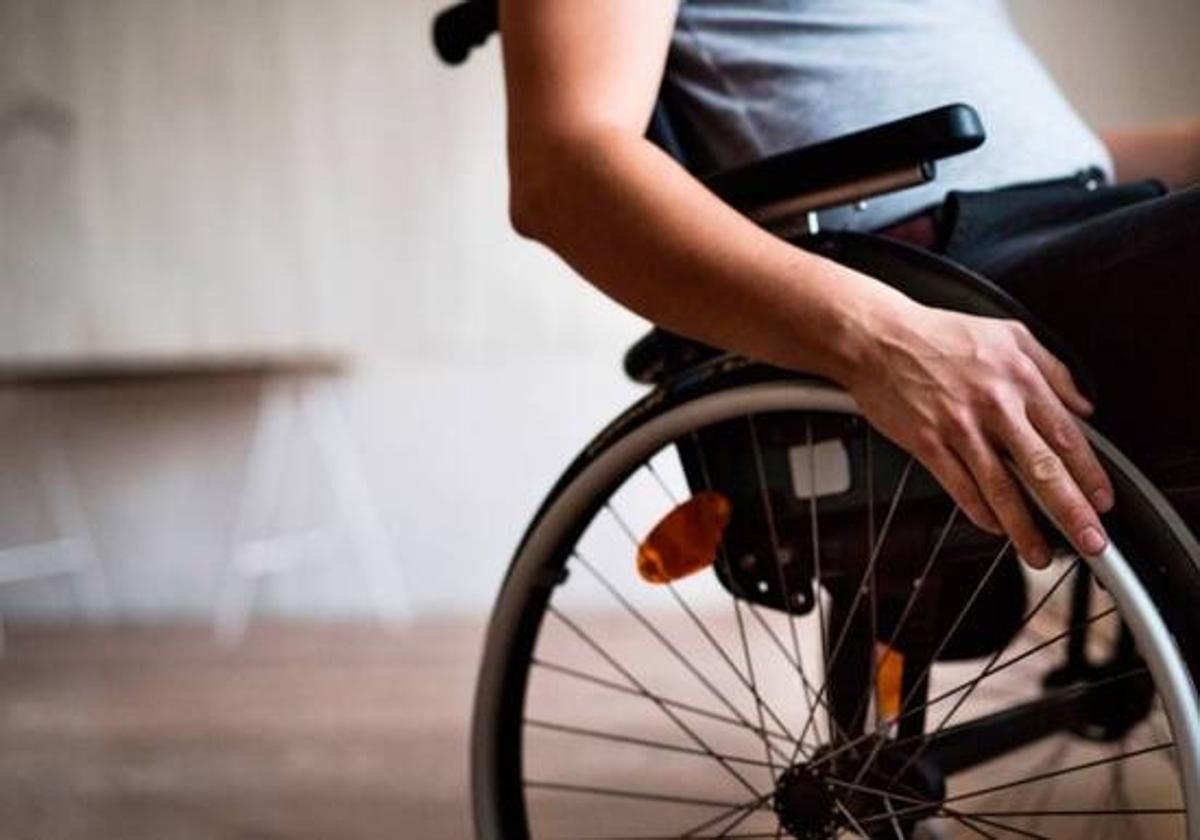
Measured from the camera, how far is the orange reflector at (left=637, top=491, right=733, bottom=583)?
0.88m

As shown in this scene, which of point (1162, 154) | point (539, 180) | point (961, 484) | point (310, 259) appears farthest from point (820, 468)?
point (310, 259)

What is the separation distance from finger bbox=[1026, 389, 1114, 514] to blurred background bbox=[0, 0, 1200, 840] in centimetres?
229

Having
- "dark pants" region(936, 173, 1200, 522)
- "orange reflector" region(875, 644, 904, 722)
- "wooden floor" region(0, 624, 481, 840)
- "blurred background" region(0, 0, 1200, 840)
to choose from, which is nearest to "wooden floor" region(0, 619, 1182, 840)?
"wooden floor" region(0, 624, 481, 840)

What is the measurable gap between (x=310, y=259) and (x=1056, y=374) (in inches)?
102

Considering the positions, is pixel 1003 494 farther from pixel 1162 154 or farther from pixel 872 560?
pixel 1162 154

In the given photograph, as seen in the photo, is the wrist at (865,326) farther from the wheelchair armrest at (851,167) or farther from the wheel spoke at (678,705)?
the wheel spoke at (678,705)

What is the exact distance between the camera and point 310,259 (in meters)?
3.04

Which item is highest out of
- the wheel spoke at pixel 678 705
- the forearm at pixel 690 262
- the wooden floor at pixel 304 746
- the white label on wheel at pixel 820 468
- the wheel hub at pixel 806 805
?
the forearm at pixel 690 262

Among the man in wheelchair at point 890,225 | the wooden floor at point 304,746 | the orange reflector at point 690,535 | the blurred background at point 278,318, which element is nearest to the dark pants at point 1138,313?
the man in wheelchair at point 890,225

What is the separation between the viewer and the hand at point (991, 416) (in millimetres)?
646

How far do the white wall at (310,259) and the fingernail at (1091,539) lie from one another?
235cm

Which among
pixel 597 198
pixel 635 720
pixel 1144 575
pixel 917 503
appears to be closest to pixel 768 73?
pixel 597 198

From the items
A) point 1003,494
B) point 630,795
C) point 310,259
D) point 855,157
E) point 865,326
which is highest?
point 310,259

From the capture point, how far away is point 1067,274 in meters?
0.73
